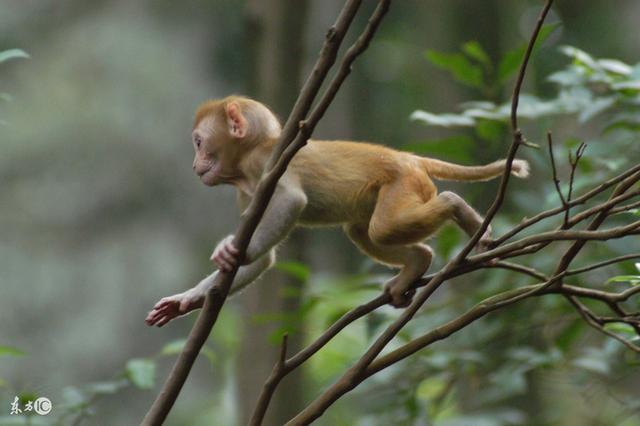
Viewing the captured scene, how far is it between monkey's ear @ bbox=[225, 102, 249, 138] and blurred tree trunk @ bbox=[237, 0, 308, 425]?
4.52 ft

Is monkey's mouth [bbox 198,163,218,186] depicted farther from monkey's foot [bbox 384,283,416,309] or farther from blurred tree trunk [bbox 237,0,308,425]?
blurred tree trunk [bbox 237,0,308,425]

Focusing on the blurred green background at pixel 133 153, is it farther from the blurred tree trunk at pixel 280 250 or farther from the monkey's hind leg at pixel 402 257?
the monkey's hind leg at pixel 402 257

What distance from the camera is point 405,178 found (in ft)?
11.8

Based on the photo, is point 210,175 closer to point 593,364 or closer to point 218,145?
point 218,145

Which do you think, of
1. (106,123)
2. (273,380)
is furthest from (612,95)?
(106,123)

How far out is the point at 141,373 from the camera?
386 centimetres

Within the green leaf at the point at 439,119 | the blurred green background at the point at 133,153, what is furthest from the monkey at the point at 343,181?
the blurred green background at the point at 133,153

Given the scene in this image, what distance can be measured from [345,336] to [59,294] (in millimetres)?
5015

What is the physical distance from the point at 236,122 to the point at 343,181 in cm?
48

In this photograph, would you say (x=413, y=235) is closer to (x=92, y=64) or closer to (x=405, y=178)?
(x=405, y=178)

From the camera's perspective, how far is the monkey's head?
12.2 feet

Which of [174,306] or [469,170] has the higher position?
[469,170]

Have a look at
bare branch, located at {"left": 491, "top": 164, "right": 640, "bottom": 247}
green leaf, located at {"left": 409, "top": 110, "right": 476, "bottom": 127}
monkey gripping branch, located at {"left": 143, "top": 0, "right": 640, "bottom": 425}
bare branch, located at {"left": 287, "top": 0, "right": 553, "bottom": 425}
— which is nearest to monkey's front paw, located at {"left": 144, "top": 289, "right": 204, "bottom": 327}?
monkey gripping branch, located at {"left": 143, "top": 0, "right": 640, "bottom": 425}

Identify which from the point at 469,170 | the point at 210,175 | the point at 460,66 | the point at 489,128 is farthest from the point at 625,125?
the point at 210,175
